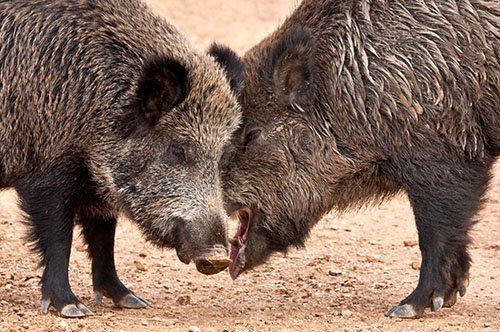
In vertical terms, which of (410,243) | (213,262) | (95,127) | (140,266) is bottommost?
(410,243)

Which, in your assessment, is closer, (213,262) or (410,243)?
(213,262)

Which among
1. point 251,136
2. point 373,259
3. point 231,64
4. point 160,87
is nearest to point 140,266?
point 251,136

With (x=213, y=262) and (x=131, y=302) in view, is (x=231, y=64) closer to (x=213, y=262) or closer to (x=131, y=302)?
(x=213, y=262)

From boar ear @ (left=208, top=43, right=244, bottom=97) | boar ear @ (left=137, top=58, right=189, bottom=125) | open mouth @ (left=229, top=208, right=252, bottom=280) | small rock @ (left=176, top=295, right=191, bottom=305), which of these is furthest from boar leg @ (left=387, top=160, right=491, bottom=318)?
boar ear @ (left=137, top=58, right=189, bottom=125)

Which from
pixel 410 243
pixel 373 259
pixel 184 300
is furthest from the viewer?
pixel 410 243

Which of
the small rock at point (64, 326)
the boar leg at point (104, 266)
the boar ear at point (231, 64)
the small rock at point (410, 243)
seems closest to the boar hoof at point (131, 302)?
the boar leg at point (104, 266)

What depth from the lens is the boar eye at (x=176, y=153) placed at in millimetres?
8500

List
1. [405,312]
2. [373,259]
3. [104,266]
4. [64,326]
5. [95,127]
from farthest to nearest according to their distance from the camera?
[373,259] < [104,266] < [405,312] < [95,127] < [64,326]

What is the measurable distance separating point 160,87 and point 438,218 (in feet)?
7.18

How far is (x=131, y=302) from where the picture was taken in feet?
30.2

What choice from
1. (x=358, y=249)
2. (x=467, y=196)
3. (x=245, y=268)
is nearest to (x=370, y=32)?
(x=467, y=196)

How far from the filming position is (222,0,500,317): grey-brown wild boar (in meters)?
8.95

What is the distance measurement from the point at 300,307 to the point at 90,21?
2576mm

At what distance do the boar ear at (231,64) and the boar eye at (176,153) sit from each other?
2.38 feet
